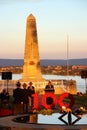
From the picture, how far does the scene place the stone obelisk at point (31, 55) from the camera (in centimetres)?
4956

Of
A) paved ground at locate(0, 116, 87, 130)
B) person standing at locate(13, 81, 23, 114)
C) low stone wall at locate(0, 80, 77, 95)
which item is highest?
low stone wall at locate(0, 80, 77, 95)

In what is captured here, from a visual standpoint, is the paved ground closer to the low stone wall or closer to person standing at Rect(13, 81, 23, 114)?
person standing at Rect(13, 81, 23, 114)

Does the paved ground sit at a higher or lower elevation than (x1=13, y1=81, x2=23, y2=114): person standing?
lower

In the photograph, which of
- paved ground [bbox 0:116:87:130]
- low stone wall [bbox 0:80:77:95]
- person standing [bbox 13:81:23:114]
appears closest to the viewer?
paved ground [bbox 0:116:87:130]

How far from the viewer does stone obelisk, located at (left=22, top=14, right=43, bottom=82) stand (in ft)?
163

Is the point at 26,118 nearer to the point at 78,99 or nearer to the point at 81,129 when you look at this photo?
the point at 81,129

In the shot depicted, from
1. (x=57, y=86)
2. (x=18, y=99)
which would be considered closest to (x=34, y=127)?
(x=18, y=99)

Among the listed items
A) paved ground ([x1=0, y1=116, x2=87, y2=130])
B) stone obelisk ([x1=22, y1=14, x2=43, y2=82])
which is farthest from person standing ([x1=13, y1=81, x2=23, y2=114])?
stone obelisk ([x1=22, y1=14, x2=43, y2=82])

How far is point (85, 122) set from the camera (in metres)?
18.0

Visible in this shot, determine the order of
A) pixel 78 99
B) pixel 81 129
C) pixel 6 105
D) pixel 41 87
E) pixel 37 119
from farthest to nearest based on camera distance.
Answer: pixel 41 87
pixel 78 99
pixel 6 105
pixel 37 119
pixel 81 129

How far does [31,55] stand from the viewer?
163 ft

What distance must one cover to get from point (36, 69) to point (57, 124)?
3339 cm

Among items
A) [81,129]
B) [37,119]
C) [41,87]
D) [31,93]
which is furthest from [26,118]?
[41,87]

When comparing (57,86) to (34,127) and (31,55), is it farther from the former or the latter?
(34,127)
